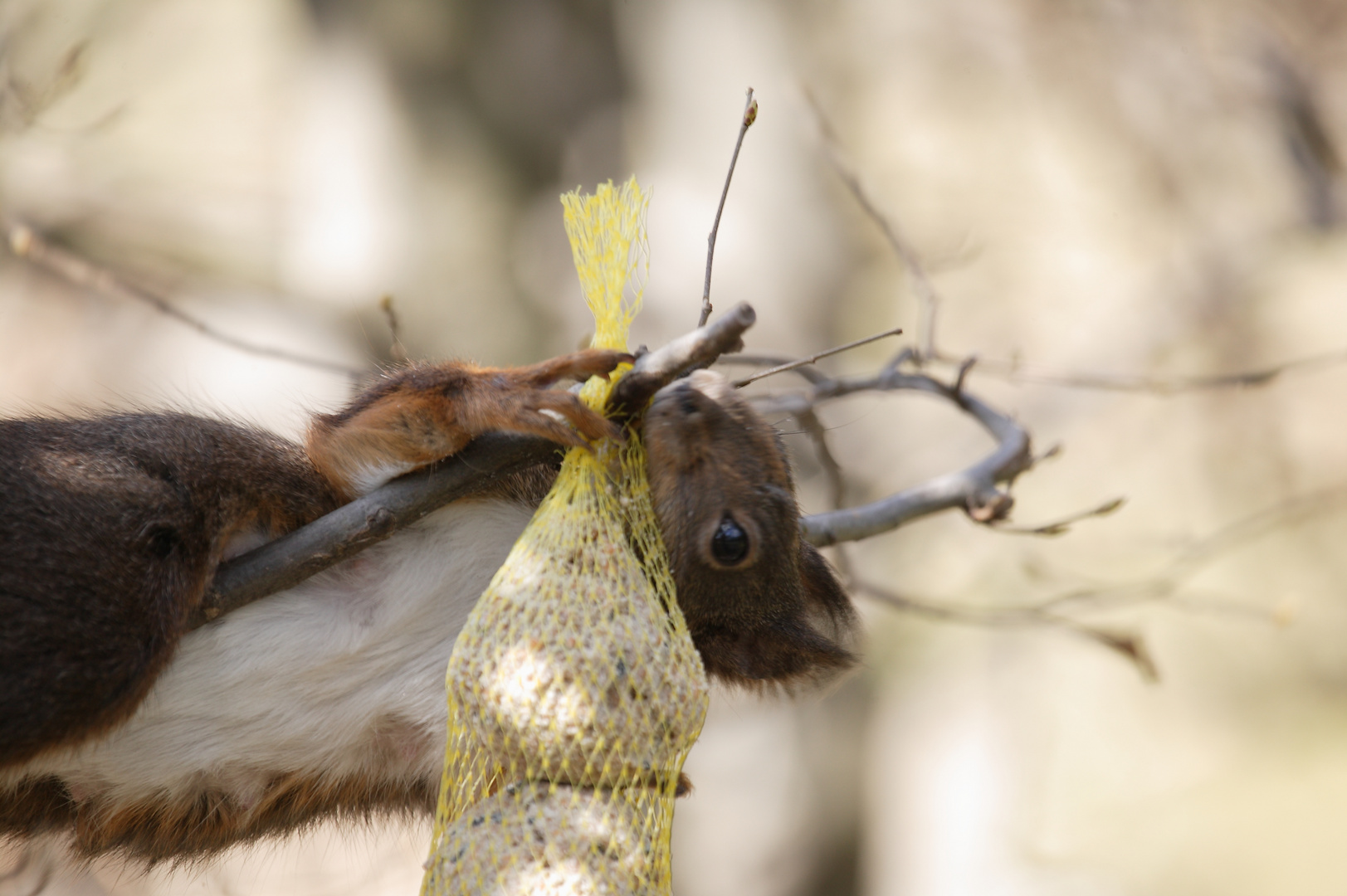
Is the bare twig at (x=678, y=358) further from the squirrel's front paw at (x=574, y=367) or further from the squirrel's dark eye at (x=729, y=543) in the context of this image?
the squirrel's dark eye at (x=729, y=543)

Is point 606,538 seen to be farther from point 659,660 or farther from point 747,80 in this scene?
point 747,80

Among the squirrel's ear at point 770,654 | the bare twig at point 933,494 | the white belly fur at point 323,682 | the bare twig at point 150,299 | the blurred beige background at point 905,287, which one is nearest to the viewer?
the white belly fur at point 323,682

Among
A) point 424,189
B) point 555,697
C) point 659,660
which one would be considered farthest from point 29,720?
point 424,189

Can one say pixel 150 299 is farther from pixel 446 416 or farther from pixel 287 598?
pixel 446 416

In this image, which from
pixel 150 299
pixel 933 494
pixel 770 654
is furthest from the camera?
pixel 150 299

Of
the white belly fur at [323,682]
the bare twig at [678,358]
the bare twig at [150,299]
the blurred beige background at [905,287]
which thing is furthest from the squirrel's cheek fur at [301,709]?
the blurred beige background at [905,287]

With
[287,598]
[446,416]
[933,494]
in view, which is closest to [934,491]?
[933,494]

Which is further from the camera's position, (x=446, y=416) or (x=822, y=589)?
(x=822, y=589)
